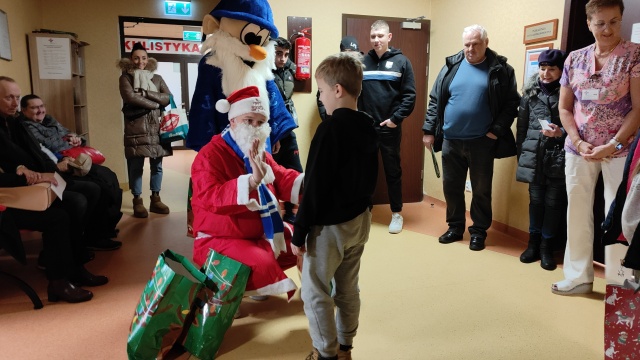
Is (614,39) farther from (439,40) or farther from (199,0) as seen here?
(199,0)

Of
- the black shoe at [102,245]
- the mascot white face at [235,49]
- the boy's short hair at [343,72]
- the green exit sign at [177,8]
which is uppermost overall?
the green exit sign at [177,8]

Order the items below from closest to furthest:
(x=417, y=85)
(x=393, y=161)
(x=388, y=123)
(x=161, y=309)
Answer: (x=161, y=309) < (x=388, y=123) < (x=393, y=161) < (x=417, y=85)

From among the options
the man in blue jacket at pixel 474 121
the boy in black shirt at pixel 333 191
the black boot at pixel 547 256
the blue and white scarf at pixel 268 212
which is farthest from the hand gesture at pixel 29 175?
the black boot at pixel 547 256

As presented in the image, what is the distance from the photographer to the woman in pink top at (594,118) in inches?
88.9

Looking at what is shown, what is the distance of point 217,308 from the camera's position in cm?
184

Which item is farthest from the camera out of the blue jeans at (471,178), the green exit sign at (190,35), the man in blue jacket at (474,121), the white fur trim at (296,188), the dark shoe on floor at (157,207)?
the green exit sign at (190,35)

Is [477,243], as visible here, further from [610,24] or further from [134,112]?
[134,112]

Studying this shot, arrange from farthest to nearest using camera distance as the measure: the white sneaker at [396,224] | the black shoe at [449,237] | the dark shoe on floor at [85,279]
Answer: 1. the white sneaker at [396,224]
2. the black shoe at [449,237]
3. the dark shoe on floor at [85,279]

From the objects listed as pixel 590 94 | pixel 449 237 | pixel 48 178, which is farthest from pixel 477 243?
pixel 48 178

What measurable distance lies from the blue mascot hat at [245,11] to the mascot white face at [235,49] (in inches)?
1.2

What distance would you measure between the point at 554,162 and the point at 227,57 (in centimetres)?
200

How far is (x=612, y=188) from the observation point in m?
2.33

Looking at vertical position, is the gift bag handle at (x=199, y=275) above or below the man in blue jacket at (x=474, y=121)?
Answer: below

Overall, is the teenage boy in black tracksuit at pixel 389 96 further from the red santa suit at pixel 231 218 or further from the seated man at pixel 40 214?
the seated man at pixel 40 214
